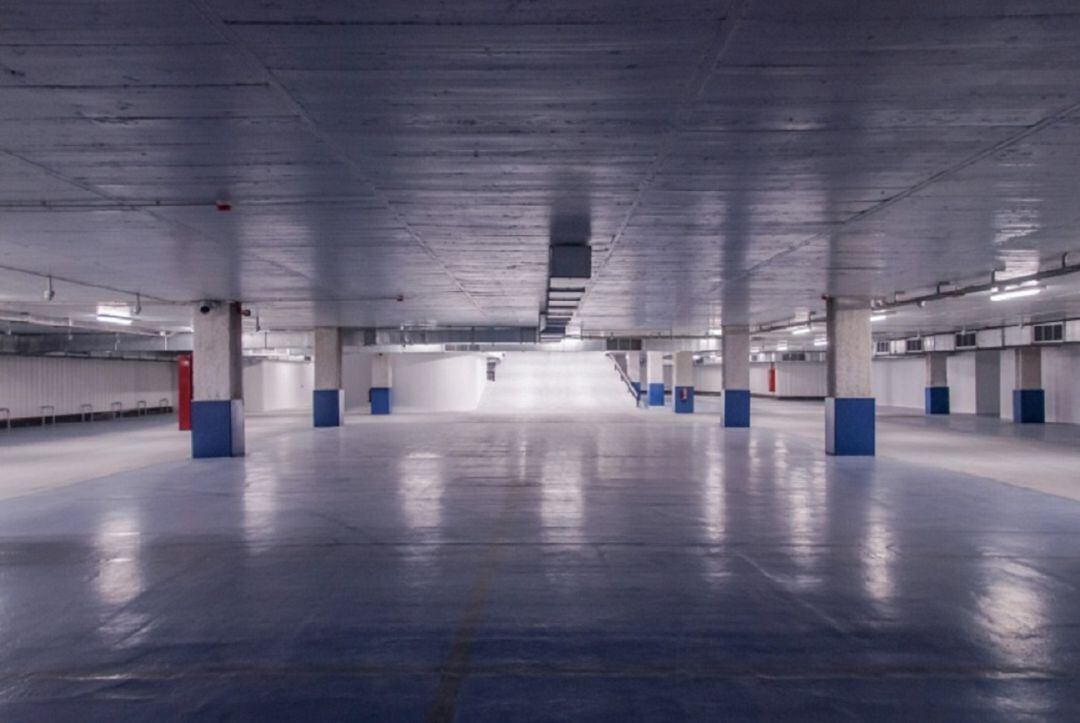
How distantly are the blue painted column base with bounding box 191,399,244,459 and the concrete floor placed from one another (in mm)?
4985

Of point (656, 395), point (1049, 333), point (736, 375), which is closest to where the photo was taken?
point (1049, 333)

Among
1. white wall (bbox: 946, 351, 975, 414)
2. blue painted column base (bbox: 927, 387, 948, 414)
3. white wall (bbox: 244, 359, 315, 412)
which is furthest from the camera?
white wall (bbox: 244, 359, 315, 412)

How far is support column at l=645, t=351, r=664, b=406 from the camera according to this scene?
142 feet

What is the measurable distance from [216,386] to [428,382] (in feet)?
81.5

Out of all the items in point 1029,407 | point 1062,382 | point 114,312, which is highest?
point 114,312

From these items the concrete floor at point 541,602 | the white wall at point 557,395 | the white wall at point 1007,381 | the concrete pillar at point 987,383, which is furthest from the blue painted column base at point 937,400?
the concrete floor at point 541,602

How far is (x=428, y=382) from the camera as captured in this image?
4244 centimetres

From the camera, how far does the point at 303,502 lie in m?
11.0

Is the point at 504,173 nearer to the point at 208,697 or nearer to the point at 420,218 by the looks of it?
the point at 420,218

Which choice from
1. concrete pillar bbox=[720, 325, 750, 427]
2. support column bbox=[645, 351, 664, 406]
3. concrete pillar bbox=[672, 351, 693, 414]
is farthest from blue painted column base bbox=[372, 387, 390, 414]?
concrete pillar bbox=[720, 325, 750, 427]

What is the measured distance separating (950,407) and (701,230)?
3366 centimetres

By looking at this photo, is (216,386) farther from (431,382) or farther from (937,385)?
(937,385)

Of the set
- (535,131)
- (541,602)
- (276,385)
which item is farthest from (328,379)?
(535,131)

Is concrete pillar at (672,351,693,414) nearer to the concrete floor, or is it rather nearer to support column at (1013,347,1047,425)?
support column at (1013,347,1047,425)
